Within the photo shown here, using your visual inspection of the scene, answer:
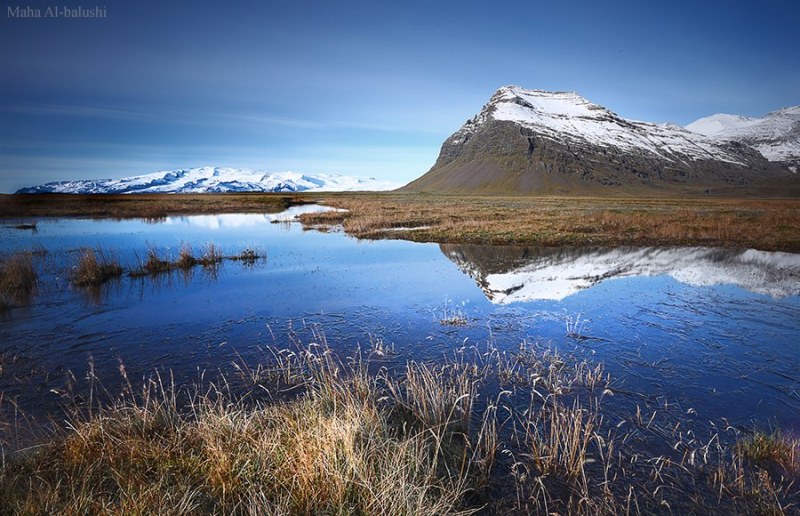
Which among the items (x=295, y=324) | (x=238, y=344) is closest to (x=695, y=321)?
(x=295, y=324)

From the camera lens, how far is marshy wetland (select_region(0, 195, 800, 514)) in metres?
4.82

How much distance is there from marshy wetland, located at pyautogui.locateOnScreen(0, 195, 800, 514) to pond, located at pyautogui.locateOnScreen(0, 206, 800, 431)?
0.31 ft

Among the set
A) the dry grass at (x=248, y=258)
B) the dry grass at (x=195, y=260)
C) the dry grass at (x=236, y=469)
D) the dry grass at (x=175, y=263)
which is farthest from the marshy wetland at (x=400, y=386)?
the dry grass at (x=248, y=258)

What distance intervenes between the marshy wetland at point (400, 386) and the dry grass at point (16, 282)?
0.38 feet

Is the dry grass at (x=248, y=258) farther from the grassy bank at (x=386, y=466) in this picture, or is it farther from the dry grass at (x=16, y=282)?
the grassy bank at (x=386, y=466)

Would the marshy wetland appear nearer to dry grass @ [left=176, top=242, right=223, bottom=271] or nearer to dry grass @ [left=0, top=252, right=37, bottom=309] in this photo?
dry grass @ [left=0, top=252, right=37, bottom=309]

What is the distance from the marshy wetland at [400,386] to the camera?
4.82 m

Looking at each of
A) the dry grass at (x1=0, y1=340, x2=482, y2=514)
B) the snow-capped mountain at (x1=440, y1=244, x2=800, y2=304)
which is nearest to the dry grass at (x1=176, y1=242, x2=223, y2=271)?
the snow-capped mountain at (x1=440, y1=244, x2=800, y2=304)

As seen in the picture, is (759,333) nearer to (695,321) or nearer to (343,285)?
(695,321)

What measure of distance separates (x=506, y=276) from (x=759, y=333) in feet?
31.2

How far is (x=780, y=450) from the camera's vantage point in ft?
18.8

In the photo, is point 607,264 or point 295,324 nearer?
point 295,324

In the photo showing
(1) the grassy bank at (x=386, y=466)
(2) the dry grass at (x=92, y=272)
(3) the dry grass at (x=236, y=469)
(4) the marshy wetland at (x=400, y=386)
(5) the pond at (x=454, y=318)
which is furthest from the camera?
(2) the dry grass at (x=92, y=272)

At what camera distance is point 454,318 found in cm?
1244
